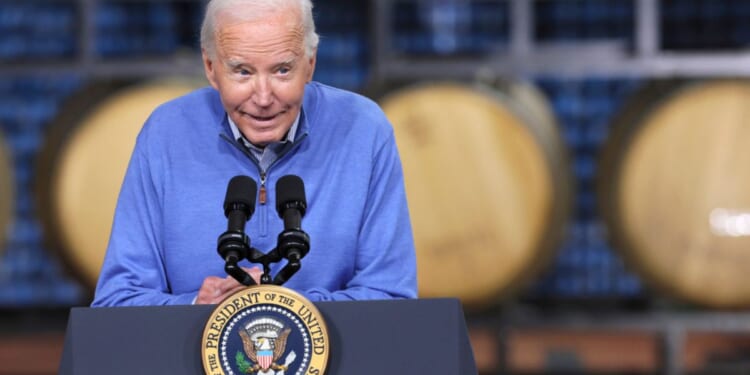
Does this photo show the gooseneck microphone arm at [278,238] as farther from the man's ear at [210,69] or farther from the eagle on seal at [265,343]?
the man's ear at [210,69]

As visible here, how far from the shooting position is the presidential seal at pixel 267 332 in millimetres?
1476

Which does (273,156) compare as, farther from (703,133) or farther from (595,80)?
(595,80)

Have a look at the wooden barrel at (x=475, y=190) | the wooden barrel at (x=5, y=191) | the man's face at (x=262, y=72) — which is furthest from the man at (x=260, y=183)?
the wooden barrel at (x=5, y=191)

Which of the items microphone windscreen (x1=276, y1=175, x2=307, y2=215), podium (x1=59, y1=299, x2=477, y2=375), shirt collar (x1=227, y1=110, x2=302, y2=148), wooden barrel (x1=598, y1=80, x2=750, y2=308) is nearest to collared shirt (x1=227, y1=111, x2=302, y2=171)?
shirt collar (x1=227, y1=110, x2=302, y2=148)

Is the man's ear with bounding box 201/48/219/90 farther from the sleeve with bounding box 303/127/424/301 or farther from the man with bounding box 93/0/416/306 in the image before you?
the sleeve with bounding box 303/127/424/301

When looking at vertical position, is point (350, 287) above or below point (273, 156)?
below

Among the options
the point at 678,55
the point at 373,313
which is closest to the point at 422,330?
the point at 373,313

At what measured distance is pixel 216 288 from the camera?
1648mm

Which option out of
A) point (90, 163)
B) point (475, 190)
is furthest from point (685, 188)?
point (90, 163)

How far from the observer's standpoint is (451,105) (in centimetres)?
387

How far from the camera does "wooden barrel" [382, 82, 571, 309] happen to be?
12.6 ft

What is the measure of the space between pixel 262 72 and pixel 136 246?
0.30 m

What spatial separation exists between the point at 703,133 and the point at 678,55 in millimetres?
274

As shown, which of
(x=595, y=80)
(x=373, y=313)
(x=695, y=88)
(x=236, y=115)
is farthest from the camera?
(x=595, y=80)
